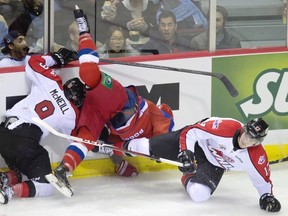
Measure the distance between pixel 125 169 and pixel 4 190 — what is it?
2.60 feet

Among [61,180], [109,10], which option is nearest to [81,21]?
[109,10]

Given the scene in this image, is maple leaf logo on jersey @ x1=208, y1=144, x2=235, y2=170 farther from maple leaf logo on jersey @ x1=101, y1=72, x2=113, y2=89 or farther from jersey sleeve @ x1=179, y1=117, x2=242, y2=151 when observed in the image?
maple leaf logo on jersey @ x1=101, y1=72, x2=113, y2=89

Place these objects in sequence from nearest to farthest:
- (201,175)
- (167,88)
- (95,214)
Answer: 1. (95,214)
2. (201,175)
3. (167,88)

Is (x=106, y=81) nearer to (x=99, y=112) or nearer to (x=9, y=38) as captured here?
(x=99, y=112)

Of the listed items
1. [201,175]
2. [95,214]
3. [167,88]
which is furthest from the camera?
[167,88]

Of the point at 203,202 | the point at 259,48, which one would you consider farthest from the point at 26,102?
the point at 259,48

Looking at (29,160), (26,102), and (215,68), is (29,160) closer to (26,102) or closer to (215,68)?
(26,102)

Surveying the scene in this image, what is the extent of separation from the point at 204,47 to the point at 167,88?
1.12ft

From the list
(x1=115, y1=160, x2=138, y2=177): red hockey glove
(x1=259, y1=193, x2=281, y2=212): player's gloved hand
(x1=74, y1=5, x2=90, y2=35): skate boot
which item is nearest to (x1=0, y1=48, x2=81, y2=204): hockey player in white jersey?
(x1=74, y1=5, x2=90, y2=35): skate boot

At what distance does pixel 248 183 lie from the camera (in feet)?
16.4

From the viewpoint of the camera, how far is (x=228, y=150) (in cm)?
452

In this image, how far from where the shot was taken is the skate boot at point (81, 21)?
462 centimetres

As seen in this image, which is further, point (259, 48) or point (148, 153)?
point (259, 48)

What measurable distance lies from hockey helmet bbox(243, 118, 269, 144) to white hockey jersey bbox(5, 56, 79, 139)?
946 mm
